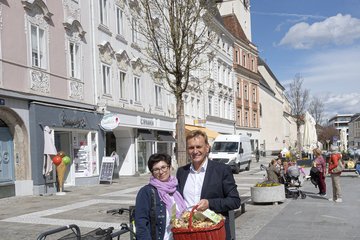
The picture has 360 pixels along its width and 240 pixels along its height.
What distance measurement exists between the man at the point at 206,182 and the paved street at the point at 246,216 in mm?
4592

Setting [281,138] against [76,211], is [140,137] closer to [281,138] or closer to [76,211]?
[76,211]

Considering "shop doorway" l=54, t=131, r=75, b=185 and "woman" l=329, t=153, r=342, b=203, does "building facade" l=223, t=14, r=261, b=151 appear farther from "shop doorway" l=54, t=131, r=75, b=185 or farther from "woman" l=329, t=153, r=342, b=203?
"woman" l=329, t=153, r=342, b=203

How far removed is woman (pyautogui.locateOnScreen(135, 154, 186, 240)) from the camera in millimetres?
3541

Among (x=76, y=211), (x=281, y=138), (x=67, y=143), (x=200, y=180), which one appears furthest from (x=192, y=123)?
(x=281, y=138)

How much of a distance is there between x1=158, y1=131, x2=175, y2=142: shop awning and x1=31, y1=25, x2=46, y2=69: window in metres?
13.7

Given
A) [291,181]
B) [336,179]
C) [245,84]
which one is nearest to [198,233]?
[336,179]

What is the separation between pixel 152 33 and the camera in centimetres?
1095

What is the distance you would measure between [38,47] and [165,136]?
14.9 m

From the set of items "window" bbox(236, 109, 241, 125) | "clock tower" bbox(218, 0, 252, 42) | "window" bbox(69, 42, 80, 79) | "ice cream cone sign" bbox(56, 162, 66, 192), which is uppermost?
"clock tower" bbox(218, 0, 252, 42)

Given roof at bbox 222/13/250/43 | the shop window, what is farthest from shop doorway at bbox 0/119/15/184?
roof at bbox 222/13/250/43

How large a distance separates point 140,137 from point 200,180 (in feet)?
74.4

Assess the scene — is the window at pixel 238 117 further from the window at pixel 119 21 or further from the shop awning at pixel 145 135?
the window at pixel 119 21

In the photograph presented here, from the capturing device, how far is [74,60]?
1952 centimetres

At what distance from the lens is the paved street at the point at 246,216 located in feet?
27.7
